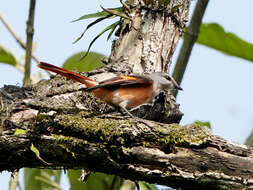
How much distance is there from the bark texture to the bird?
2.80 ft

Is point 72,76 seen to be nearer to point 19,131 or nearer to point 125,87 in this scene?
point 125,87

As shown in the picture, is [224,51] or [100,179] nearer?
[100,179]

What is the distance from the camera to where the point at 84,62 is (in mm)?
5656

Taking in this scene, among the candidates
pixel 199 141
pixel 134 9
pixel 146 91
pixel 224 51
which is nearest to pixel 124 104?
pixel 146 91

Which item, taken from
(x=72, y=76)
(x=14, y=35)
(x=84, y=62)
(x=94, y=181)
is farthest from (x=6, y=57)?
(x=94, y=181)

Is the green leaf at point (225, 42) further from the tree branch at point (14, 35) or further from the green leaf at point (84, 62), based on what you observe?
the tree branch at point (14, 35)

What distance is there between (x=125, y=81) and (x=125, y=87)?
17 cm

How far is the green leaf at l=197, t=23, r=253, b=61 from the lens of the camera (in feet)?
19.4

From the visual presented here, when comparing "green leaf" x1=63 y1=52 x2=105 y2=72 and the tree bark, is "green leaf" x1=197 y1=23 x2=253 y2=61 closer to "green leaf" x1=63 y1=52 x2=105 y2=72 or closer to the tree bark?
"green leaf" x1=63 y1=52 x2=105 y2=72

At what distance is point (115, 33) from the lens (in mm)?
5453

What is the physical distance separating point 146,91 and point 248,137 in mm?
1846

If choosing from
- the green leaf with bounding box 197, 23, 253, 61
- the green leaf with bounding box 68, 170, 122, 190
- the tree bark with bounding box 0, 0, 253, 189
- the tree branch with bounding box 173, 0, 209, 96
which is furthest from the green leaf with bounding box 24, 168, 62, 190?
the green leaf with bounding box 197, 23, 253, 61

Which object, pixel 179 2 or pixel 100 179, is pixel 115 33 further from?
pixel 100 179

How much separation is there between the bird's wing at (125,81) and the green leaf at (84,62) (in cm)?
76
